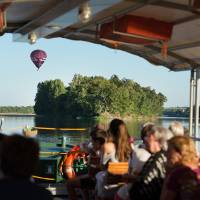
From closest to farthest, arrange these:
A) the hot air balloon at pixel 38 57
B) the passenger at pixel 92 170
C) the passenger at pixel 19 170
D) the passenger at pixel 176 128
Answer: the passenger at pixel 19 170 < the passenger at pixel 176 128 < the passenger at pixel 92 170 < the hot air balloon at pixel 38 57

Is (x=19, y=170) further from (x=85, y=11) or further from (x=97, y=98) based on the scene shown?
(x=97, y=98)

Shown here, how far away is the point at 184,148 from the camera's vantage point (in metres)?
3.34

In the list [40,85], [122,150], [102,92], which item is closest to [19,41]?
[122,150]

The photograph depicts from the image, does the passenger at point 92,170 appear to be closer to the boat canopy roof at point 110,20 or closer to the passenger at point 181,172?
the boat canopy roof at point 110,20

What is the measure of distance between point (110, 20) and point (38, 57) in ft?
42.2

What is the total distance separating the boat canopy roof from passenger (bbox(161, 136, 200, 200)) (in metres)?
1.94

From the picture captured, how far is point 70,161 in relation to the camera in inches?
267

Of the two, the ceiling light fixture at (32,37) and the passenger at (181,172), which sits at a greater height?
the ceiling light fixture at (32,37)

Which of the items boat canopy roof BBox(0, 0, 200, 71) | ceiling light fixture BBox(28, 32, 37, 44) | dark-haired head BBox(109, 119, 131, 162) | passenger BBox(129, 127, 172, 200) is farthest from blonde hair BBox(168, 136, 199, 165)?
ceiling light fixture BBox(28, 32, 37, 44)

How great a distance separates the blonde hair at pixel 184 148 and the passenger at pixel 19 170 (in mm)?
1373

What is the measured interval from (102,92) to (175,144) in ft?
313

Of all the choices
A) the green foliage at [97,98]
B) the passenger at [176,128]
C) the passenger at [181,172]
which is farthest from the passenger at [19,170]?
the green foliage at [97,98]

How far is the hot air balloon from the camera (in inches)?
735

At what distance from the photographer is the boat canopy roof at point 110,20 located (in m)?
5.24
